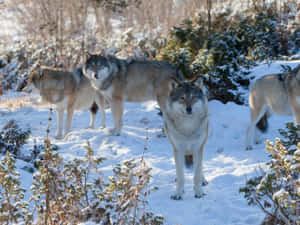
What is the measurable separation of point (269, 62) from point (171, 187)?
522cm

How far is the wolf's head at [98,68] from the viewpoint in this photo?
262 inches

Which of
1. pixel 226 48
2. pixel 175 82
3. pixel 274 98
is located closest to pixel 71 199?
pixel 175 82

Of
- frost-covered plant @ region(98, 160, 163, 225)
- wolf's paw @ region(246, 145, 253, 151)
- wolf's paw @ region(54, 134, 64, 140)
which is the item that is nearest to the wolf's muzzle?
frost-covered plant @ region(98, 160, 163, 225)

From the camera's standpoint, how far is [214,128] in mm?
6699

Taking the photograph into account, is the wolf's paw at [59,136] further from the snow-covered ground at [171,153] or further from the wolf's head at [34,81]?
the wolf's head at [34,81]

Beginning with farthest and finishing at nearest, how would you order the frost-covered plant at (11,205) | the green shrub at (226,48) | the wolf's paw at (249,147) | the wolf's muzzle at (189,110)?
the green shrub at (226,48)
the wolf's paw at (249,147)
the wolf's muzzle at (189,110)
the frost-covered plant at (11,205)

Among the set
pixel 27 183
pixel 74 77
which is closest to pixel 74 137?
pixel 74 77

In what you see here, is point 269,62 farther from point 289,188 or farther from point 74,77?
point 289,188

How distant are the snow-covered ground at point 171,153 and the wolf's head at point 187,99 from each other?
1002 mm

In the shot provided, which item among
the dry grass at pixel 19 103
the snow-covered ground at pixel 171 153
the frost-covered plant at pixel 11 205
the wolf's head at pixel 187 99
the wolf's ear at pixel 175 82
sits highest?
the wolf's ear at pixel 175 82

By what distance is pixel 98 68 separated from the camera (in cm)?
666

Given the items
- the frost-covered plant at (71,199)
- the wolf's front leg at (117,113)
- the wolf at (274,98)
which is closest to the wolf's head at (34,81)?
the wolf's front leg at (117,113)

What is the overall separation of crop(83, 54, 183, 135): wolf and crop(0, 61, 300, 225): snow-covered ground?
0.62m

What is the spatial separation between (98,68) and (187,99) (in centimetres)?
314
